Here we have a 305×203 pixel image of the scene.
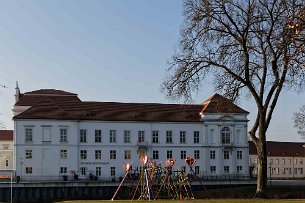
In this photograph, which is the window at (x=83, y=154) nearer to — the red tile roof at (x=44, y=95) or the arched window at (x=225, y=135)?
the red tile roof at (x=44, y=95)

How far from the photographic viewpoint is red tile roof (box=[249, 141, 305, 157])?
5541 inches

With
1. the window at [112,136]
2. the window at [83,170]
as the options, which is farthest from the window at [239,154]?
the window at [83,170]

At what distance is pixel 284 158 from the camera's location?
141375mm

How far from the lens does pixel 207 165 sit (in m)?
86.7

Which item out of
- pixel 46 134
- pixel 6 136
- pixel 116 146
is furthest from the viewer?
pixel 6 136

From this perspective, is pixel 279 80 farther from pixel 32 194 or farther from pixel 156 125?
pixel 156 125

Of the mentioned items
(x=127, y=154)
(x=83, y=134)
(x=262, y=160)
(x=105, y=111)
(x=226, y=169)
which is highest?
(x=105, y=111)

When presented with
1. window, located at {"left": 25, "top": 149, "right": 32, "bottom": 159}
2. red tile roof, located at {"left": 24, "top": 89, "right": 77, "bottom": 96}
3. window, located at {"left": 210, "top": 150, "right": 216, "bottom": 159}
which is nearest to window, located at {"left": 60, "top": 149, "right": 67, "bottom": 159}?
window, located at {"left": 25, "top": 149, "right": 32, "bottom": 159}

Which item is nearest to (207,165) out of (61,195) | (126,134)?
(126,134)

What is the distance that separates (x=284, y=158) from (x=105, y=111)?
223 ft

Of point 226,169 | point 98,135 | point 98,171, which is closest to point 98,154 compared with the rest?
point 98,171

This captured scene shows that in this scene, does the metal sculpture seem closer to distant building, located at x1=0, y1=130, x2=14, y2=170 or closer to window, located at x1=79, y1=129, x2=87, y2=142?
window, located at x1=79, y1=129, x2=87, y2=142

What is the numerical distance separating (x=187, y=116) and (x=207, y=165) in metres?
8.21

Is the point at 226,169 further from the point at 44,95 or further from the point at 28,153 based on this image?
the point at 44,95
